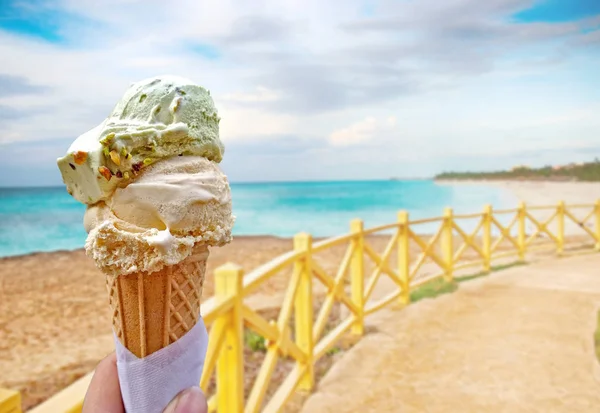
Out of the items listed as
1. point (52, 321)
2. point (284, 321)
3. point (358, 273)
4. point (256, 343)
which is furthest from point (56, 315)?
point (284, 321)

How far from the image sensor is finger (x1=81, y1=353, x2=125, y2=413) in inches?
49.2

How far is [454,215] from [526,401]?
13.5ft

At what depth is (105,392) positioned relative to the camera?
1268 mm

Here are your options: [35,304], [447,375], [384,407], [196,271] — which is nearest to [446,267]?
[447,375]

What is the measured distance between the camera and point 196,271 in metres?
1.37

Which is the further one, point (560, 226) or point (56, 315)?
point (560, 226)

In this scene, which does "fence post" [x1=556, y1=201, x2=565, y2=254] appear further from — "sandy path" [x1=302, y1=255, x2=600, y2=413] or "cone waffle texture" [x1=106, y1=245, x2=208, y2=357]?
"cone waffle texture" [x1=106, y1=245, x2=208, y2=357]

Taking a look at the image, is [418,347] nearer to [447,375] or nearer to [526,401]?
[447,375]

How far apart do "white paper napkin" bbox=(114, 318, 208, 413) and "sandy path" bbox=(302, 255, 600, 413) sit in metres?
2.46

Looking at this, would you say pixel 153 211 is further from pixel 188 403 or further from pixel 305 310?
pixel 305 310

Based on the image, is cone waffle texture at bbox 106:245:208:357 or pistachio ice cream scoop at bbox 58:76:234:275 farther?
cone waffle texture at bbox 106:245:208:357

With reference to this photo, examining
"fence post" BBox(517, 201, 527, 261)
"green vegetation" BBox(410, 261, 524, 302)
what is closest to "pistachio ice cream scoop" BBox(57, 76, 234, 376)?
"green vegetation" BBox(410, 261, 524, 302)

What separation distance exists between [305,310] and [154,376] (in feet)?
8.26

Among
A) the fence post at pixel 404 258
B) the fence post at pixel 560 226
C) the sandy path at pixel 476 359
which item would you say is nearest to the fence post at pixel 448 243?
the sandy path at pixel 476 359
